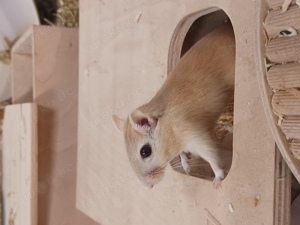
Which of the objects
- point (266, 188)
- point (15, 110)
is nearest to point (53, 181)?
point (15, 110)

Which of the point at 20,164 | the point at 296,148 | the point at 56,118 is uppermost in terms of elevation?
the point at 296,148

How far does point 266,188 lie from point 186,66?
12.8 inches

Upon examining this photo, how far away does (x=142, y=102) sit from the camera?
113 centimetres

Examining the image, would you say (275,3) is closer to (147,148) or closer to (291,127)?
(291,127)

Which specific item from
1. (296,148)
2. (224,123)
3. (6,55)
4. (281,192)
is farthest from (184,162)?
(6,55)

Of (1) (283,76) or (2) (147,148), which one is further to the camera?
(2) (147,148)

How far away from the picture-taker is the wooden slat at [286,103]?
0.57 metres

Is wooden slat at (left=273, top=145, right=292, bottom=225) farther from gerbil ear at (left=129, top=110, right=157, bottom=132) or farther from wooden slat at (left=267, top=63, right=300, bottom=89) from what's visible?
gerbil ear at (left=129, top=110, right=157, bottom=132)

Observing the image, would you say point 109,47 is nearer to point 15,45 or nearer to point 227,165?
point 227,165

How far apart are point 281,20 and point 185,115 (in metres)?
0.39

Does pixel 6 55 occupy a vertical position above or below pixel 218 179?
below

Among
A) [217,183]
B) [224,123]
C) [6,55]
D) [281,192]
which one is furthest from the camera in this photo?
[6,55]

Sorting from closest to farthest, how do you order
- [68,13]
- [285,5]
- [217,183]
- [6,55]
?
1. [285,5]
2. [217,183]
3. [68,13]
4. [6,55]

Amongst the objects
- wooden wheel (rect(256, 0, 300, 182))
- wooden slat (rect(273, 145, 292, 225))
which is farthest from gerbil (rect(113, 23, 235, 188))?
Result: wooden wheel (rect(256, 0, 300, 182))
